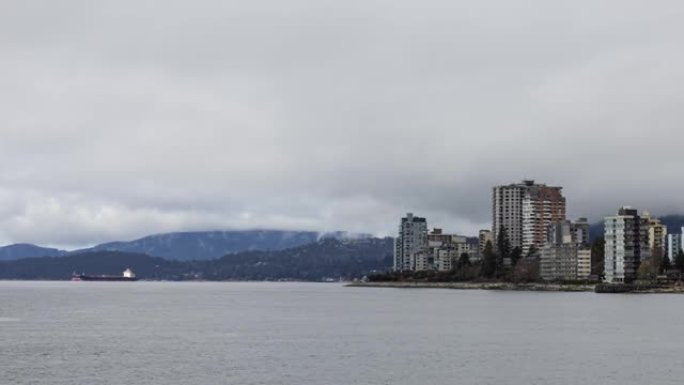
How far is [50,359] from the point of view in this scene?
8812 cm

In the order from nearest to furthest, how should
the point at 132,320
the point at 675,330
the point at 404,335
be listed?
the point at 404,335 < the point at 675,330 < the point at 132,320

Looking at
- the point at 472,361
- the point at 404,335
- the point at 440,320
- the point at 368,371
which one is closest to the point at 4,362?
the point at 368,371

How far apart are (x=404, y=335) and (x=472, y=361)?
1168 inches

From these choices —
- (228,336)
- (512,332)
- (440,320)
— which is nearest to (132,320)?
(228,336)

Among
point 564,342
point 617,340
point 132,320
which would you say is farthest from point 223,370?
point 132,320

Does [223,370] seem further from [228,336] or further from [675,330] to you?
[675,330]

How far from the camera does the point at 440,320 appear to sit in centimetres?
14775

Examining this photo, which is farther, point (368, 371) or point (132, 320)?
point (132, 320)

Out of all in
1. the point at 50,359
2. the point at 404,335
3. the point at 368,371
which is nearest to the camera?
the point at 368,371

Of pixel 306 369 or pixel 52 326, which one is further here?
pixel 52 326

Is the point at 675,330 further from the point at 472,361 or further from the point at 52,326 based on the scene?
the point at 52,326

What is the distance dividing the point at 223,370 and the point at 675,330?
6957 cm

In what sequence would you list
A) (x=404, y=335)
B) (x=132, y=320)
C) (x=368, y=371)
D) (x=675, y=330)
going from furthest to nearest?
(x=132, y=320)
(x=675, y=330)
(x=404, y=335)
(x=368, y=371)

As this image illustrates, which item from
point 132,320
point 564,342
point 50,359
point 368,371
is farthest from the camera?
point 132,320
